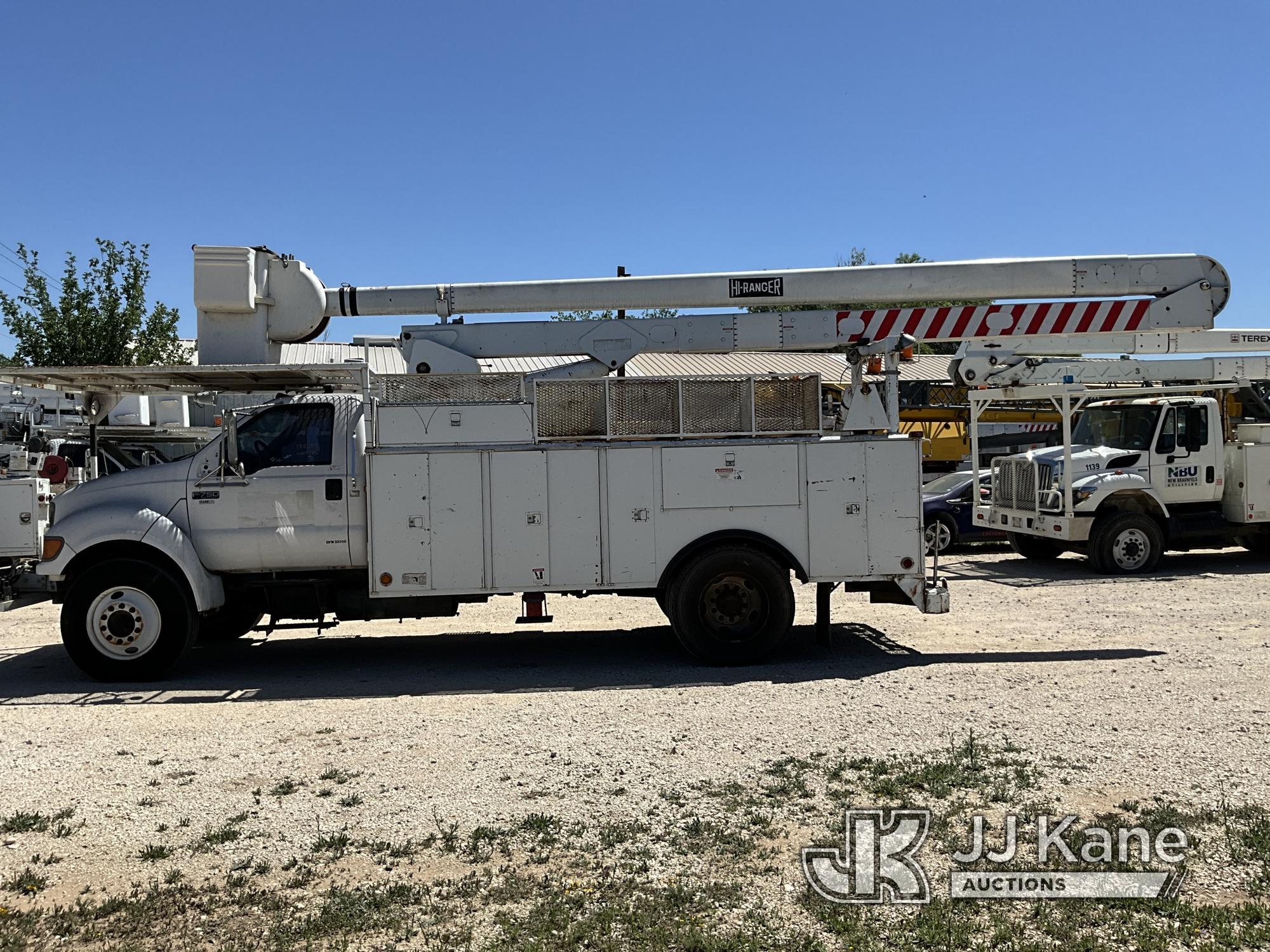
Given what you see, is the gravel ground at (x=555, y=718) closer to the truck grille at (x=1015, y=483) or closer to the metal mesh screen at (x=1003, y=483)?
the truck grille at (x=1015, y=483)

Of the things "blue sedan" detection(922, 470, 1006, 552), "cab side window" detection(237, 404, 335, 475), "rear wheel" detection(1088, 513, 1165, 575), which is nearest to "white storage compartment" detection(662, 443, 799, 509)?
"cab side window" detection(237, 404, 335, 475)

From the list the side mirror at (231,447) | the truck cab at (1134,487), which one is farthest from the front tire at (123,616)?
the truck cab at (1134,487)

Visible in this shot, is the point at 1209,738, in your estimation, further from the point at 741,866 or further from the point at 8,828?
the point at 8,828

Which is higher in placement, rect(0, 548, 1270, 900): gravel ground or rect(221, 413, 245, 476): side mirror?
rect(221, 413, 245, 476): side mirror

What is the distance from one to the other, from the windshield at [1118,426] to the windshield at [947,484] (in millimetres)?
2380

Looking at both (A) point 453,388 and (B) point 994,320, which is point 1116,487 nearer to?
(B) point 994,320

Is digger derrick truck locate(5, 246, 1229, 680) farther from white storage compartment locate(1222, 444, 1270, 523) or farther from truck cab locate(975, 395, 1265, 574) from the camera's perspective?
white storage compartment locate(1222, 444, 1270, 523)

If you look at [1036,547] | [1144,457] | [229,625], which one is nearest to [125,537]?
[229,625]

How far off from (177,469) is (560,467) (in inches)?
131

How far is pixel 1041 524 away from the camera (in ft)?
49.6

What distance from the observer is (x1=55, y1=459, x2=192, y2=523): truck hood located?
8.83m

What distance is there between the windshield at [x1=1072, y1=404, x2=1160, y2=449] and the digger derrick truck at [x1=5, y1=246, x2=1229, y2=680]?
790 centimetres

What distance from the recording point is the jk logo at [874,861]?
14.0 feet

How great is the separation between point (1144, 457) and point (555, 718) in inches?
455
